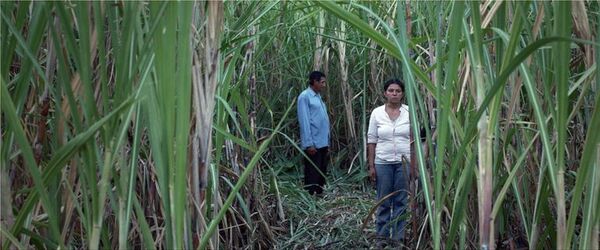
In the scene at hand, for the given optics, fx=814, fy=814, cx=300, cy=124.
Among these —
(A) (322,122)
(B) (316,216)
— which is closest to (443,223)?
(B) (316,216)

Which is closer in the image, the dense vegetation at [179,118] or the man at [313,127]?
the dense vegetation at [179,118]

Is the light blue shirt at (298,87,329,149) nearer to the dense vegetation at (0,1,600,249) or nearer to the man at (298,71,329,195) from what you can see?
the man at (298,71,329,195)

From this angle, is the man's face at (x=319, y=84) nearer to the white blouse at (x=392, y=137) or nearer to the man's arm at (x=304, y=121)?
the man's arm at (x=304, y=121)

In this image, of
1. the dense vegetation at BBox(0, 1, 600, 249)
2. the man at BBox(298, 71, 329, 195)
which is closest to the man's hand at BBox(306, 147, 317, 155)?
the man at BBox(298, 71, 329, 195)

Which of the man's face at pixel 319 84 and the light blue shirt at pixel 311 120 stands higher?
the man's face at pixel 319 84

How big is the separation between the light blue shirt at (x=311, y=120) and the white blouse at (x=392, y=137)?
1.26m

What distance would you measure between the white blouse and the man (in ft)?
3.85

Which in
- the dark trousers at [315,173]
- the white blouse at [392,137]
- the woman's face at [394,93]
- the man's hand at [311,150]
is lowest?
the dark trousers at [315,173]

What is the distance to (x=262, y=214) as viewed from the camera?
11.3 ft

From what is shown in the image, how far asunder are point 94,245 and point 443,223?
61.6 inches

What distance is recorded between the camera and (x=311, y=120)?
5.45 meters

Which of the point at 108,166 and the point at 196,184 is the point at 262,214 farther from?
the point at 108,166

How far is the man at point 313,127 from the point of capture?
536 cm

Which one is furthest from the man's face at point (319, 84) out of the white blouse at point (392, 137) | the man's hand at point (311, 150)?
the white blouse at point (392, 137)
